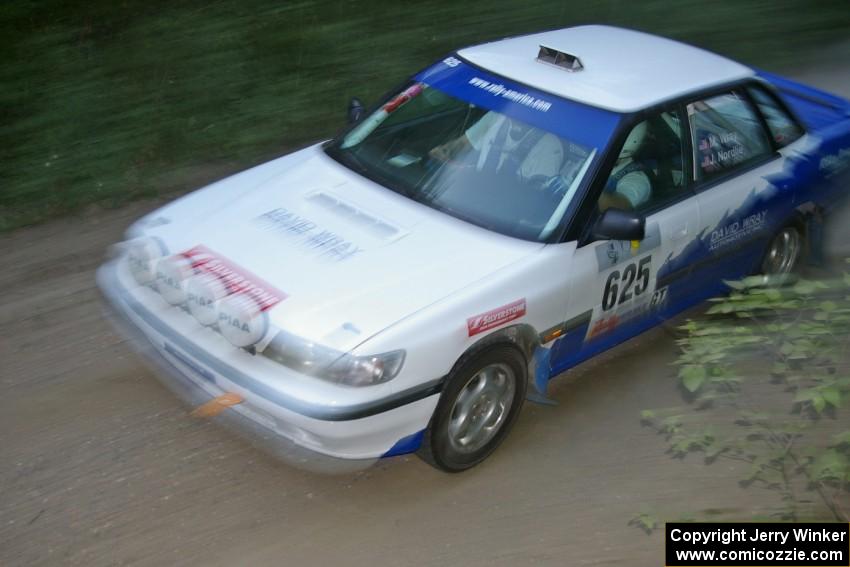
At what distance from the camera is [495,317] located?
4.55 meters

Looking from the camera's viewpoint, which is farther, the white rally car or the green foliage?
the white rally car

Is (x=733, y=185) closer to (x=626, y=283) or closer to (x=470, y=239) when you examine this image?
(x=626, y=283)

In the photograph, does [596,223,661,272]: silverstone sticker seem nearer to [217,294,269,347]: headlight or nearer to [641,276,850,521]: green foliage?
[641,276,850,521]: green foliage

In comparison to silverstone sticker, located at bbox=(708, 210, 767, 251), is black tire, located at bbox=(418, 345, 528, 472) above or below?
below

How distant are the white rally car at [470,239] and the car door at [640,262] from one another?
0.01 meters

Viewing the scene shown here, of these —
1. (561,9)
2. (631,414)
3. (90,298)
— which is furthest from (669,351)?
(561,9)

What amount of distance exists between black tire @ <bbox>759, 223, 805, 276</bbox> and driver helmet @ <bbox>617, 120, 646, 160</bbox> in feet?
4.39

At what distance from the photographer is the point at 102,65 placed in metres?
9.02

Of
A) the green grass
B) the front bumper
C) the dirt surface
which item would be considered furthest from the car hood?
the green grass

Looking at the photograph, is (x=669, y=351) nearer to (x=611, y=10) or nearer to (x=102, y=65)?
(x=102, y=65)

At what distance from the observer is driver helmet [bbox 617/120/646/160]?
5.13 metres

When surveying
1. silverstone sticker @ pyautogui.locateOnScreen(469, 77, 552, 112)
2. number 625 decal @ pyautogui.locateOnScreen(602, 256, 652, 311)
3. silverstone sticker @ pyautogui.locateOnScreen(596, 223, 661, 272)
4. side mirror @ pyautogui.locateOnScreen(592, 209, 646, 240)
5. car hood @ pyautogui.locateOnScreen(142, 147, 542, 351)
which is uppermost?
silverstone sticker @ pyautogui.locateOnScreen(469, 77, 552, 112)

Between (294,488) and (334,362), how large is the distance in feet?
2.73

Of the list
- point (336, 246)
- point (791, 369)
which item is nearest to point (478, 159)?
point (336, 246)
